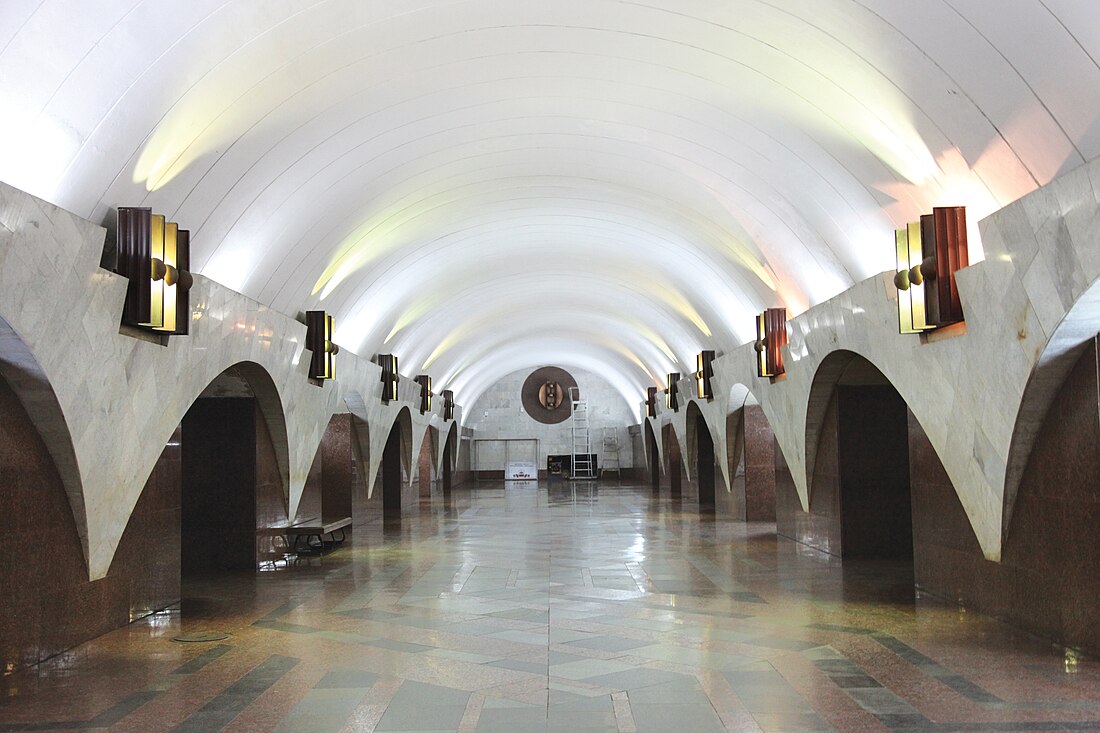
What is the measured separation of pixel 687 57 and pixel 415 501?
18.9 m

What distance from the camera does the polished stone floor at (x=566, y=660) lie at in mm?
5551

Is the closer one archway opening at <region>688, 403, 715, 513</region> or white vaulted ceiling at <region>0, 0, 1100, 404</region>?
white vaulted ceiling at <region>0, 0, 1100, 404</region>

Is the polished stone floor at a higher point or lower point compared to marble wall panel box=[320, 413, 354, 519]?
lower

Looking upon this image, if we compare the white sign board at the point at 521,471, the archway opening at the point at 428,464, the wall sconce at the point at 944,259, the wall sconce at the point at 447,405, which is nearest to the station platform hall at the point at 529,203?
the wall sconce at the point at 944,259

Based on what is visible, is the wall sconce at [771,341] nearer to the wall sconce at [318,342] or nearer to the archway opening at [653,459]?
the wall sconce at [318,342]

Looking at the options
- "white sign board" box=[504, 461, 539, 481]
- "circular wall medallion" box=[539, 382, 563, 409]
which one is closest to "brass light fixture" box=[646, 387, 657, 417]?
"circular wall medallion" box=[539, 382, 563, 409]

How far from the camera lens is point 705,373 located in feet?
66.8

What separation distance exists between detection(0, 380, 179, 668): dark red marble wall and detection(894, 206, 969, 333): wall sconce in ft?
23.7

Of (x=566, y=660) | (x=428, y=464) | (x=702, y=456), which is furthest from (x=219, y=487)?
(x=428, y=464)

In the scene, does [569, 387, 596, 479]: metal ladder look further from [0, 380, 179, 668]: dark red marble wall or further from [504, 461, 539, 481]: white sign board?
[0, 380, 179, 668]: dark red marble wall

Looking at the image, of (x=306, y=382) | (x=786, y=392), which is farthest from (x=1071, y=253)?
(x=306, y=382)

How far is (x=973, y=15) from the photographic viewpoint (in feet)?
20.5

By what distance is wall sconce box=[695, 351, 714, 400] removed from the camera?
66.1 feet

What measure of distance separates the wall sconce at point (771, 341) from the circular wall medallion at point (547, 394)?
27718mm
